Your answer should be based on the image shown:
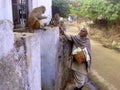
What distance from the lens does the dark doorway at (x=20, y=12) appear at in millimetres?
7387

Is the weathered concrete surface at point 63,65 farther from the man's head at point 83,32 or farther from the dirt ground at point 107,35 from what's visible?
the dirt ground at point 107,35

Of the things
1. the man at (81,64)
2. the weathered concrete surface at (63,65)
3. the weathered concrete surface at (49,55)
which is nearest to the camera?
the weathered concrete surface at (49,55)

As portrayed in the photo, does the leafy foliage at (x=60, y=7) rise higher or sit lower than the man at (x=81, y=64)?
higher

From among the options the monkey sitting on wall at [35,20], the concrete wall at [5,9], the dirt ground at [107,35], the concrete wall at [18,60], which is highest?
the concrete wall at [5,9]

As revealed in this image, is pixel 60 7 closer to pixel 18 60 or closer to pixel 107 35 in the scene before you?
pixel 18 60

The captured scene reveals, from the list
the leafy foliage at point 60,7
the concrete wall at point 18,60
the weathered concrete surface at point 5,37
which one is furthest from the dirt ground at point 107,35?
the weathered concrete surface at point 5,37

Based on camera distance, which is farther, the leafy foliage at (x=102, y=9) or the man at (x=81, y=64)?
the leafy foliage at (x=102, y=9)

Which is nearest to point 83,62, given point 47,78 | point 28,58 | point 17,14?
point 47,78

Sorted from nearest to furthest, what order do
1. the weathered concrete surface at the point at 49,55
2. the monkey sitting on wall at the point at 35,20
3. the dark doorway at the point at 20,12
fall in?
the monkey sitting on wall at the point at 35,20 → the weathered concrete surface at the point at 49,55 → the dark doorway at the point at 20,12

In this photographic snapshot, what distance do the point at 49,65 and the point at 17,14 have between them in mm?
1885

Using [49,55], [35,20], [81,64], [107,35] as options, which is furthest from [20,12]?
[107,35]

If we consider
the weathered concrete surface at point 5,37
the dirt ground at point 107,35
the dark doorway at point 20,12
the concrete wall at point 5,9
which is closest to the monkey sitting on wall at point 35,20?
the concrete wall at point 5,9

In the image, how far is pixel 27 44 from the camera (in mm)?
4207

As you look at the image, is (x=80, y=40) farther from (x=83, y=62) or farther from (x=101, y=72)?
(x=101, y=72)
